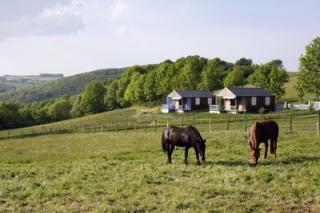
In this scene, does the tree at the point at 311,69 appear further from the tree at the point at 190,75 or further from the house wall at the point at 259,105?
the tree at the point at 190,75

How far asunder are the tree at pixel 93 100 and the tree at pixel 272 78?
6045 cm

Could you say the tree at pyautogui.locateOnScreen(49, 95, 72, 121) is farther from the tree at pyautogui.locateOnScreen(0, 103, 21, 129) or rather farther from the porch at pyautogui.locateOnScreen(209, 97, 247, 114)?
the porch at pyautogui.locateOnScreen(209, 97, 247, 114)

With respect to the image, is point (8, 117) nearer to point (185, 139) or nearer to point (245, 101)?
point (245, 101)

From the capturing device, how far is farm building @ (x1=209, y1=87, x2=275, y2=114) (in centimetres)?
6356

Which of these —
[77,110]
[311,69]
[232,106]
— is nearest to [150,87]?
[232,106]

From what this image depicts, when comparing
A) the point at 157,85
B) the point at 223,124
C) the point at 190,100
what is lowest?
the point at 223,124

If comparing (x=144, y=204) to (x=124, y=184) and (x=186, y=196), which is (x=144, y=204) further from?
(x=124, y=184)

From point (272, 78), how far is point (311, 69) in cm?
1188

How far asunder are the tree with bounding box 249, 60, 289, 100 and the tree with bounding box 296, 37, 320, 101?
993cm

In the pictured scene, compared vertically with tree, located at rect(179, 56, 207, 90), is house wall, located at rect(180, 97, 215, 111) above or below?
below

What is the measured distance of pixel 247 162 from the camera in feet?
52.0

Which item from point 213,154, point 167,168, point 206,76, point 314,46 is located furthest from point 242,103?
point 167,168

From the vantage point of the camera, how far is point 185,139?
1633 cm

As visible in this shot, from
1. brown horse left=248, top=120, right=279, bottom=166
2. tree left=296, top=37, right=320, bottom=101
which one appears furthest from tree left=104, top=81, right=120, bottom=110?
brown horse left=248, top=120, right=279, bottom=166
